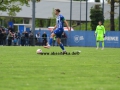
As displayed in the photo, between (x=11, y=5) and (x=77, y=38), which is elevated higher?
(x=11, y=5)

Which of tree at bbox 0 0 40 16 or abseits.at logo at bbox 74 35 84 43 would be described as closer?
abseits.at logo at bbox 74 35 84 43

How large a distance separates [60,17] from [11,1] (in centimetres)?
3842

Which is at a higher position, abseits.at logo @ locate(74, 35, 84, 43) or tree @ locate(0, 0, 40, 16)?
tree @ locate(0, 0, 40, 16)

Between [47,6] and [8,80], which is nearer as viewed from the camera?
[8,80]

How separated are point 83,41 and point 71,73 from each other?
41.5m

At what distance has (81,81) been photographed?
10.5 metres

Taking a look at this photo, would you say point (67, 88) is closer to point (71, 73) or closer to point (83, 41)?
point (71, 73)

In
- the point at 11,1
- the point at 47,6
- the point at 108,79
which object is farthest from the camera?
the point at 47,6

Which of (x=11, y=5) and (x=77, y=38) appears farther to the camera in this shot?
(x=11, y=5)

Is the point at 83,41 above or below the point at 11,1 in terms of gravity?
below

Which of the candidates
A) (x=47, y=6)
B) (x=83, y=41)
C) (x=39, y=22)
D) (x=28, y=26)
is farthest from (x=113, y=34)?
(x=39, y=22)

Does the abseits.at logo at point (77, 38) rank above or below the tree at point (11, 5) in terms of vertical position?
below

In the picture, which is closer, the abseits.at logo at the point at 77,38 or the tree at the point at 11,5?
the abseits.at logo at the point at 77,38

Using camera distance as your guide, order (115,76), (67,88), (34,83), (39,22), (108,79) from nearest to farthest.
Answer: (67,88), (34,83), (108,79), (115,76), (39,22)
